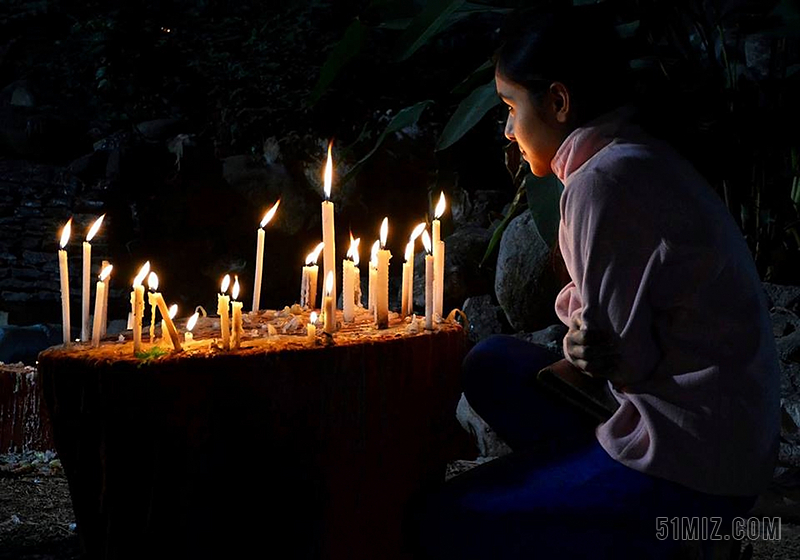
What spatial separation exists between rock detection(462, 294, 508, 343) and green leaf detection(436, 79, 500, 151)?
1.86 metres

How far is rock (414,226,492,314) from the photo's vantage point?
18.5 feet

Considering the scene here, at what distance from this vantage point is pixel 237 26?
10242 mm

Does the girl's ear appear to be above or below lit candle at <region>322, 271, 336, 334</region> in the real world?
above

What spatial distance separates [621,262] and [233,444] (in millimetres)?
894

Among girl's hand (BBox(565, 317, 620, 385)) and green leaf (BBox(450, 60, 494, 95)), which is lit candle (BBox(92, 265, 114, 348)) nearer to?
girl's hand (BBox(565, 317, 620, 385))

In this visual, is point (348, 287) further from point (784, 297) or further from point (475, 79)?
point (784, 297)

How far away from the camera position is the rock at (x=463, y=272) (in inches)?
223

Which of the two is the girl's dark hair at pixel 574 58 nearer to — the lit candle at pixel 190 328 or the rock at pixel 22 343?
the lit candle at pixel 190 328

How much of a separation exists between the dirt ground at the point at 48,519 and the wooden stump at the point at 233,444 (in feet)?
2.87

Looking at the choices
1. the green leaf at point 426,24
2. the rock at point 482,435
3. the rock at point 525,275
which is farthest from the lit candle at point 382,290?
the rock at point 525,275

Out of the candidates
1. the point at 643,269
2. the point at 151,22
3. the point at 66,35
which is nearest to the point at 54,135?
the point at 151,22

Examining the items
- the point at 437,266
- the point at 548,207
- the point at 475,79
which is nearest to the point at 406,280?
the point at 437,266

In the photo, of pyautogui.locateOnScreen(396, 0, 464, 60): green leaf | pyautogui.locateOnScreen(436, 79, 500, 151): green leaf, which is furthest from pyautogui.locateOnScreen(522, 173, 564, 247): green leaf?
pyautogui.locateOnScreen(396, 0, 464, 60): green leaf

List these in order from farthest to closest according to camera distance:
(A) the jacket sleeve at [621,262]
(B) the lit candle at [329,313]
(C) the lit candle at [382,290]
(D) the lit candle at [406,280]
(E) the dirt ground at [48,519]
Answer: (E) the dirt ground at [48,519], (D) the lit candle at [406,280], (C) the lit candle at [382,290], (B) the lit candle at [329,313], (A) the jacket sleeve at [621,262]
